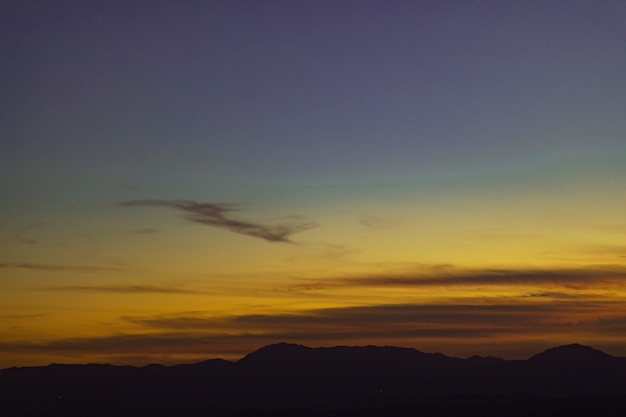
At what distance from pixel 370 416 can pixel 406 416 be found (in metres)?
6.05

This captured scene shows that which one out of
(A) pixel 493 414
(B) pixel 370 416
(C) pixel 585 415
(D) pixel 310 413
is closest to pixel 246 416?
(D) pixel 310 413

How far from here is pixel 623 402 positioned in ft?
427

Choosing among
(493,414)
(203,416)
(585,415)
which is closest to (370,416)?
(493,414)

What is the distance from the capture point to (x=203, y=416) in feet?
654

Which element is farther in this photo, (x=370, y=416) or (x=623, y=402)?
(x=370, y=416)

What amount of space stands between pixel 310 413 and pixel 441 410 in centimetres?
2917

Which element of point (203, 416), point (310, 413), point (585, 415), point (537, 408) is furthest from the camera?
Answer: point (203, 416)

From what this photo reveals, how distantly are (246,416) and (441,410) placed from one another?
130ft

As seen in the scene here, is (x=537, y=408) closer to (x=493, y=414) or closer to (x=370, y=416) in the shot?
(x=493, y=414)

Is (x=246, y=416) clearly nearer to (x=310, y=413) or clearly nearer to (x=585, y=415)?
(x=310, y=413)

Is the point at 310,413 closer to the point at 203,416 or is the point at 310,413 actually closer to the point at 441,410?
the point at 441,410

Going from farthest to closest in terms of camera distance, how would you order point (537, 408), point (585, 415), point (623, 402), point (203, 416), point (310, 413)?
1. point (203, 416)
2. point (310, 413)
3. point (537, 408)
4. point (623, 402)
5. point (585, 415)

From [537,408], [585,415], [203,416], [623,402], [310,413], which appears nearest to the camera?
[585,415]

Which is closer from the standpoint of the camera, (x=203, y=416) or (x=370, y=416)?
(x=370, y=416)
